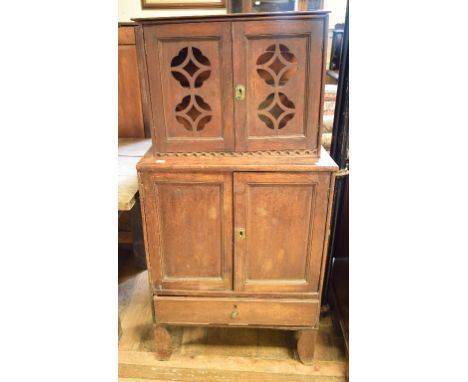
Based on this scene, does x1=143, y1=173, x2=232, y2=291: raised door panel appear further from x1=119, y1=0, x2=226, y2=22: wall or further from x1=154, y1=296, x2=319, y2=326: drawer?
x1=119, y1=0, x2=226, y2=22: wall

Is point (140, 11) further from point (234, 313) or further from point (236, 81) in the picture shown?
point (234, 313)

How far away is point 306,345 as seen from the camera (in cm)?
127

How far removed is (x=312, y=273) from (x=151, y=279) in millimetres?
592

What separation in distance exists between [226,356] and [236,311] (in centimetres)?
28

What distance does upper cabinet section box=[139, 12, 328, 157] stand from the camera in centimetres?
93

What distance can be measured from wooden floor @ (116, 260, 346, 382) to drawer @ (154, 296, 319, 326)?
8.6 inches

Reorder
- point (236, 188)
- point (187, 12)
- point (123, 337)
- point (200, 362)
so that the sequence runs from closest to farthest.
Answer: point (236, 188) → point (200, 362) → point (123, 337) → point (187, 12)

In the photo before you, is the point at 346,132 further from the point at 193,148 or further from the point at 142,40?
the point at 142,40

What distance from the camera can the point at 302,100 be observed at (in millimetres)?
993

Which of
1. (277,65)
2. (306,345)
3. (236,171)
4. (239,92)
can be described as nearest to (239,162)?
(236,171)

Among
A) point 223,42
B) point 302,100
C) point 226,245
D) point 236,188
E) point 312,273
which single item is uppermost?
point 223,42

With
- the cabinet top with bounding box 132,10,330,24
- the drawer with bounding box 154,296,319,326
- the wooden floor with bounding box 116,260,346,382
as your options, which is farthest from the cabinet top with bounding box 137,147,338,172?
the wooden floor with bounding box 116,260,346,382
